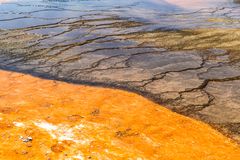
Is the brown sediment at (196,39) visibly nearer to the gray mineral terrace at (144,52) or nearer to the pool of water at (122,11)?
the gray mineral terrace at (144,52)

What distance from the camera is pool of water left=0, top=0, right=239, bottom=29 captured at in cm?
1110

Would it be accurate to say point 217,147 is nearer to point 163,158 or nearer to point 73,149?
point 163,158

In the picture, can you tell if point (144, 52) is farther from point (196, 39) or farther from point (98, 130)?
point (98, 130)

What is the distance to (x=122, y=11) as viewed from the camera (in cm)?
1328

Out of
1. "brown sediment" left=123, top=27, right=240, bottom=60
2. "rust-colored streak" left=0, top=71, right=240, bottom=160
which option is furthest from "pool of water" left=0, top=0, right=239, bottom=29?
"rust-colored streak" left=0, top=71, right=240, bottom=160

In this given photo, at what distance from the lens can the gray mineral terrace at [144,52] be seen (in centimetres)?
511

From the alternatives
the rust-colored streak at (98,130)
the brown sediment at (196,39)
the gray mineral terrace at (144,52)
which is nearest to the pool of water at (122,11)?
the gray mineral terrace at (144,52)

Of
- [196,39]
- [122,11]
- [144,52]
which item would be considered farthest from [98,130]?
[122,11]

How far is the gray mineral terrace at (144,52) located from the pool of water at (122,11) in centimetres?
4

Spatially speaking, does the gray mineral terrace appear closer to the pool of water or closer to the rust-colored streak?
the pool of water

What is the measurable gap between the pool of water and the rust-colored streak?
5.72 m

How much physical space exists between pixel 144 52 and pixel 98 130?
3758mm

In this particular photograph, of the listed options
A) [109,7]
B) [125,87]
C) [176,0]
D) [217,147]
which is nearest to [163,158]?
[217,147]

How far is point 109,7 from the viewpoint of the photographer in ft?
47.1
